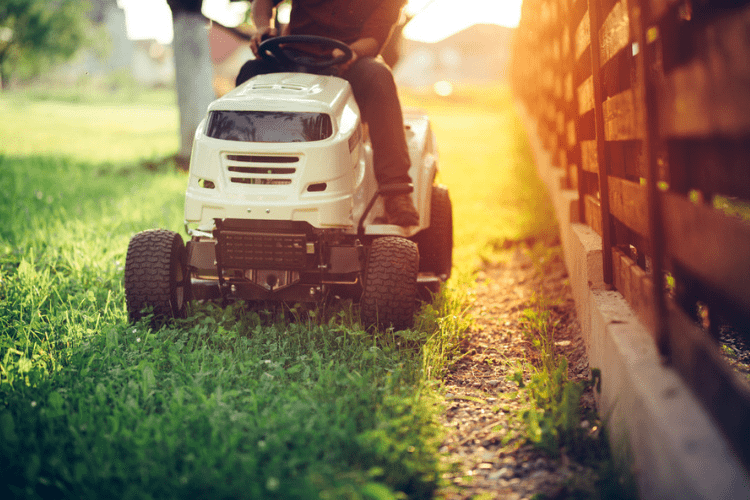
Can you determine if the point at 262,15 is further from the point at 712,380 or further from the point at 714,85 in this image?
the point at 712,380

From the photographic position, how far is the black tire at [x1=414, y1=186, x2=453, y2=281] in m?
3.88

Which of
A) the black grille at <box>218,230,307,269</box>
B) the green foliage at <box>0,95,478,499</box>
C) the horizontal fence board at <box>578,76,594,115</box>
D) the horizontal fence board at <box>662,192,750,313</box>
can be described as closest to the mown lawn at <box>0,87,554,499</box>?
the green foliage at <box>0,95,478,499</box>

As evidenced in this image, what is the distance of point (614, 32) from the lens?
8.63 feet

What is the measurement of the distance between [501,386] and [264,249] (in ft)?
3.83

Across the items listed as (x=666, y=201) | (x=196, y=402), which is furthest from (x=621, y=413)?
(x=196, y=402)

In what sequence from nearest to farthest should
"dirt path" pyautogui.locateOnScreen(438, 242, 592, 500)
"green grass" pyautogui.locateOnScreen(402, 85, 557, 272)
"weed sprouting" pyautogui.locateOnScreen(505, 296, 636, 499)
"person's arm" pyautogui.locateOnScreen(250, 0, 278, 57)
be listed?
"weed sprouting" pyautogui.locateOnScreen(505, 296, 636, 499) → "dirt path" pyautogui.locateOnScreen(438, 242, 592, 500) → "person's arm" pyautogui.locateOnScreen(250, 0, 278, 57) → "green grass" pyautogui.locateOnScreen(402, 85, 557, 272)

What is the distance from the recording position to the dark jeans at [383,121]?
331cm

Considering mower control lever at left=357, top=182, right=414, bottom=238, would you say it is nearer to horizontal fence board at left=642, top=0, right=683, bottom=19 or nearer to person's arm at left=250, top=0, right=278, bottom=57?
person's arm at left=250, top=0, right=278, bottom=57

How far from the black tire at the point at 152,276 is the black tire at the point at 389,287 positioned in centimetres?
90

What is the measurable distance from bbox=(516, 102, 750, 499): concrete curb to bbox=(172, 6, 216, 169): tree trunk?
6756 millimetres

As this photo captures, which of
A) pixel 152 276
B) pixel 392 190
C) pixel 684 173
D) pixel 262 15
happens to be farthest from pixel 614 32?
pixel 152 276

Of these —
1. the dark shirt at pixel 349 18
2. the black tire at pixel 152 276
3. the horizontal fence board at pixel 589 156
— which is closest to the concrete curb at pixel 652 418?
the horizontal fence board at pixel 589 156

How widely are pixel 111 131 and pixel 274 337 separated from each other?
46.8ft

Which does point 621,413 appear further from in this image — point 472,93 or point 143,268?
point 472,93
